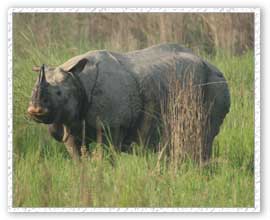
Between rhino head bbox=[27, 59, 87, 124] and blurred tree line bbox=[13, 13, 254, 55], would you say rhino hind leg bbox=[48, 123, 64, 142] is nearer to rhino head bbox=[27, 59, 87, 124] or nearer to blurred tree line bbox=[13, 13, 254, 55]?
rhino head bbox=[27, 59, 87, 124]

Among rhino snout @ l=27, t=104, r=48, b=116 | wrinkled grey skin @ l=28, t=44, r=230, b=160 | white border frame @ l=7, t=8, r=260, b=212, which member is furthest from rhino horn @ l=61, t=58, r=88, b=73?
rhino snout @ l=27, t=104, r=48, b=116

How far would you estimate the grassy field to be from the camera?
870cm

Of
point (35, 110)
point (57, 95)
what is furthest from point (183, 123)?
point (35, 110)

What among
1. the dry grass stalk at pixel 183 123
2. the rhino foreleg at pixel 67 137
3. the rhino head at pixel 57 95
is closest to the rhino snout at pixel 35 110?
the rhino head at pixel 57 95

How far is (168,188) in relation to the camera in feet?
28.9

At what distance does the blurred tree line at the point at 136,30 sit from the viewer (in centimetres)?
991

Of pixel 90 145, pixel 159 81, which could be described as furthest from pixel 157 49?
pixel 90 145

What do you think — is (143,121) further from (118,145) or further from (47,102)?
(47,102)

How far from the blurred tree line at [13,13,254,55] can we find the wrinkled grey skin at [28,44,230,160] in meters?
0.42

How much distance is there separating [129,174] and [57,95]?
0.76 meters

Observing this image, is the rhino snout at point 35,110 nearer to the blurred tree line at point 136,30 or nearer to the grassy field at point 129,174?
the grassy field at point 129,174

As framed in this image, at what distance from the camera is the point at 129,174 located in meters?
8.82

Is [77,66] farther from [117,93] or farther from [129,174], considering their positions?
[129,174]
